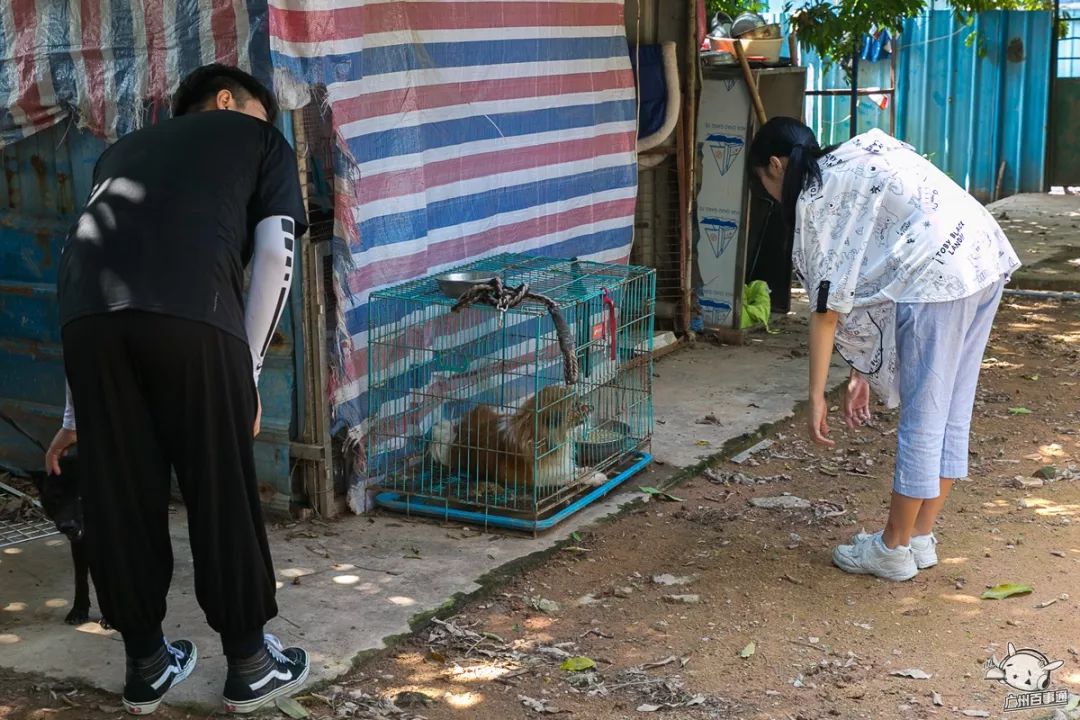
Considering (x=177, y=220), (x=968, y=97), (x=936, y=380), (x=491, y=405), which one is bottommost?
(x=491, y=405)

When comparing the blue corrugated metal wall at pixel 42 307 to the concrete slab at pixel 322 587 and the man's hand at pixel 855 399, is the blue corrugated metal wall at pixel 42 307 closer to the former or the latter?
the concrete slab at pixel 322 587

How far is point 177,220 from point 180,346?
13.1 inches

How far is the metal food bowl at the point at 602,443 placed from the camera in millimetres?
5773

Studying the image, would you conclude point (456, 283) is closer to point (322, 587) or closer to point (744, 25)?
point (322, 587)

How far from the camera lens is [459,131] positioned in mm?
5875

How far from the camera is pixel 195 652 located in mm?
3967

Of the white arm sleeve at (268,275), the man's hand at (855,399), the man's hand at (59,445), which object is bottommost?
the man's hand at (855,399)

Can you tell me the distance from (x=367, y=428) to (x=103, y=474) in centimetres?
203

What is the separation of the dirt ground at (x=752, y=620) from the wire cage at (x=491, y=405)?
13.7 inches

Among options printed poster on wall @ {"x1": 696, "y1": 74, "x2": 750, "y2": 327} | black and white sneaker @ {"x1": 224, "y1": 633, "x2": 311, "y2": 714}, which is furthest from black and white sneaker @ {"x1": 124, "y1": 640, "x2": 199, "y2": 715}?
printed poster on wall @ {"x1": 696, "y1": 74, "x2": 750, "y2": 327}

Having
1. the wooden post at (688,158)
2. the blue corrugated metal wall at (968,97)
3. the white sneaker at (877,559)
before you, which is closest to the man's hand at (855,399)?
the white sneaker at (877,559)

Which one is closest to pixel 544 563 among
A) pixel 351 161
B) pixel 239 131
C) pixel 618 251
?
pixel 351 161

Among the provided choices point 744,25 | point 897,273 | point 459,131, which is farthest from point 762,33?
point 897,273

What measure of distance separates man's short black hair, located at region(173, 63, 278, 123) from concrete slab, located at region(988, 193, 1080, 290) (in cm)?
789
